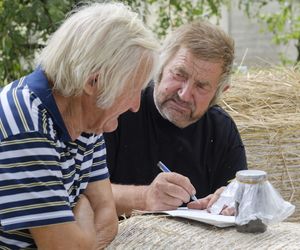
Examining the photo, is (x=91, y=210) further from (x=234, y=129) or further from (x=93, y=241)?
(x=234, y=129)

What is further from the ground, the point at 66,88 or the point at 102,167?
the point at 66,88

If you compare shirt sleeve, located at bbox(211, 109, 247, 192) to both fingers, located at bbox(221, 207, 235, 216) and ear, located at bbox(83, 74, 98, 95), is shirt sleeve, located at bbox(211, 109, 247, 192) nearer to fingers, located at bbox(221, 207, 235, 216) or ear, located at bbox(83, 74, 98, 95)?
fingers, located at bbox(221, 207, 235, 216)

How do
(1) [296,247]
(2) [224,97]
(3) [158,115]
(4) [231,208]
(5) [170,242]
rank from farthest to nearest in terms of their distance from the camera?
(2) [224,97] → (3) [158,115] → (4) [231,208] → (5) [170,242] → (1) [296,247]

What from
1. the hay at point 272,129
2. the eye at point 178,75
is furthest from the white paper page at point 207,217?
the hay at point 272,129

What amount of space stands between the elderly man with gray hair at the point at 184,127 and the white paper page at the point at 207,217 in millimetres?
552

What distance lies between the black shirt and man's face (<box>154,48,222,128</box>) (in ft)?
0.22

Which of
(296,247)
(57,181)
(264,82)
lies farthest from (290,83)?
(57,181)

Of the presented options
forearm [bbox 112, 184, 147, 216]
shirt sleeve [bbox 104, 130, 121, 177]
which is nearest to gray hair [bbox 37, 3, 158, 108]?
forearm [bbox 112, 184, 147, 216]

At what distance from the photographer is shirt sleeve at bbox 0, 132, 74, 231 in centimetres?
167

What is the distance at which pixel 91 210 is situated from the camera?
6.62 feet

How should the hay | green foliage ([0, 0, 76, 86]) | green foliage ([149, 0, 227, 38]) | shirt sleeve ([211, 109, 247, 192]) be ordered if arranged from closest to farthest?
shirt sleeve ([211, 109, 247, 192]) < the hay < green foliage ([0, 0, 76, 86]) < green foliage ([149, 0, 227, 38])

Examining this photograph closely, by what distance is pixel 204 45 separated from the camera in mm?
2799

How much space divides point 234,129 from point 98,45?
1306mm

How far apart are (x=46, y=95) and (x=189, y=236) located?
0.58 metres
